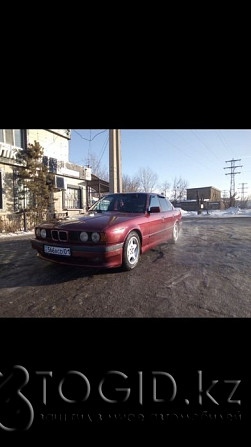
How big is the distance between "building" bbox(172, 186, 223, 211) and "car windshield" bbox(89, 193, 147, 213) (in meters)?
30.3

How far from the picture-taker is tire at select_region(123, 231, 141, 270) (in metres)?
3.52

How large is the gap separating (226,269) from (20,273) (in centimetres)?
380

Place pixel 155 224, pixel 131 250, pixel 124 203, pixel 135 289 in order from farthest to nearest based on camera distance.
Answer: pixel 124 203
pixel 155 224
pixel 131 250
pixel 135 289

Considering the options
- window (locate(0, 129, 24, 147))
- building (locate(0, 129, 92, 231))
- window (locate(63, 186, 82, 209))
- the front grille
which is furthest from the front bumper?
window (locate(63, 186, 82, 209))

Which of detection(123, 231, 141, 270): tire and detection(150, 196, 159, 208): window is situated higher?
detection(150, 196, 159, 208): window

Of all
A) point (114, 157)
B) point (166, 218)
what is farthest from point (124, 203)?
point (114, 157)

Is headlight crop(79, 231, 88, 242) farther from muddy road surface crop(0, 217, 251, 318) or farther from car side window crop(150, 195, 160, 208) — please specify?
car side window crop(150, 195, 160, 208)

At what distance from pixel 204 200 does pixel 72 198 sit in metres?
29.9

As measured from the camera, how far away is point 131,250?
12.3 ft

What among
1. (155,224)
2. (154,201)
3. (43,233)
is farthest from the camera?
(154,201)
